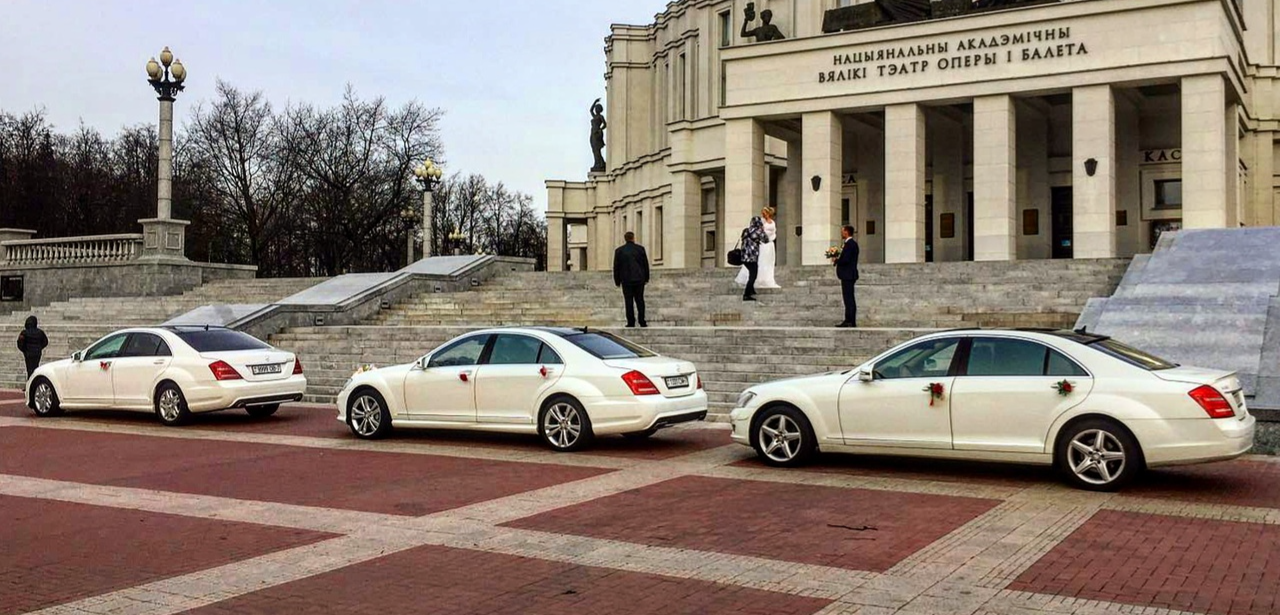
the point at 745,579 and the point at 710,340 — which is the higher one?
the point at 710,340

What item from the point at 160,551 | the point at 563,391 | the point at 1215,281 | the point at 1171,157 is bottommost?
the point at 160,551

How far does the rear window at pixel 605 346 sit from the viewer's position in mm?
11942

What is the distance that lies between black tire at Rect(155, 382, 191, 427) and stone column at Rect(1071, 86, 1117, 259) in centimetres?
2220

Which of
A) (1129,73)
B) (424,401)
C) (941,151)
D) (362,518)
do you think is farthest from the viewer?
(941,151)

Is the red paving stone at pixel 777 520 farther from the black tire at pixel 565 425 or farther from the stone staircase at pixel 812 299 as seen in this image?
the stone staircase at pixel 812 299

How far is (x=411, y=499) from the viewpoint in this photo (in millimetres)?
8938

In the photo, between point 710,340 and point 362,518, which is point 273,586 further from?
point 710,340

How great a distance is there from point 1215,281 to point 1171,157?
18513 millimetres

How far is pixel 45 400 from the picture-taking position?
53.8 feet

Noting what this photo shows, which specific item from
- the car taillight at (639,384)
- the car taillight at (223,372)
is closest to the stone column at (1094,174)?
the car taillight at (639,384)

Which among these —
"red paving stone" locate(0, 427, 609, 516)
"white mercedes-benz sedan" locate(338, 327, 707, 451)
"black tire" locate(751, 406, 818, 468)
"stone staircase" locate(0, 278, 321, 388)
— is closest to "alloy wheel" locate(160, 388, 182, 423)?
"red paving stone" locate(0, 427, 609, 516)

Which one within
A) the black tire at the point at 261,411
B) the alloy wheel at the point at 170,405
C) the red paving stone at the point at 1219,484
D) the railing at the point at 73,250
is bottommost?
the red paving stone at the point at 1219,484

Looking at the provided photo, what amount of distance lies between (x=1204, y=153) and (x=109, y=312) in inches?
1131

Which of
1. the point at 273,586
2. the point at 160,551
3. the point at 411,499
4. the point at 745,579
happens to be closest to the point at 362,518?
the point at 411,499
